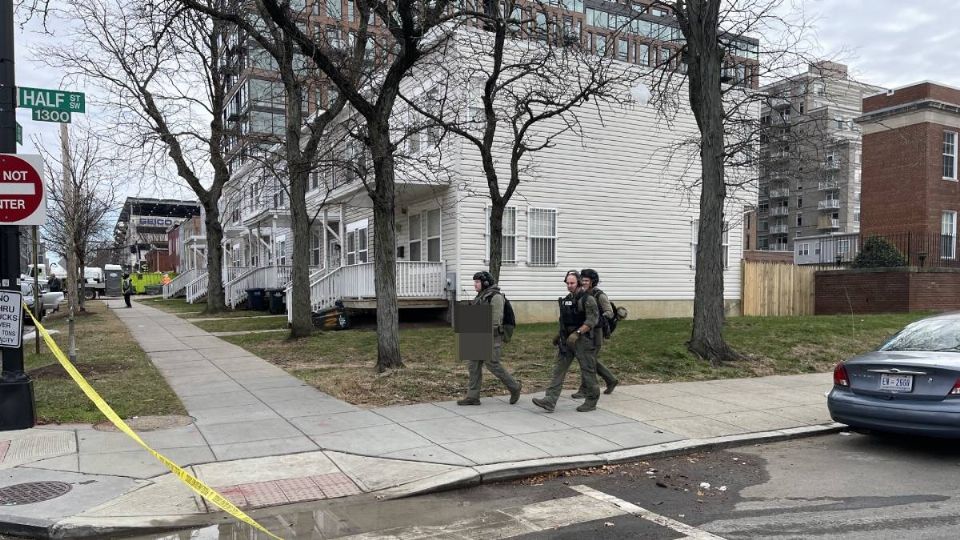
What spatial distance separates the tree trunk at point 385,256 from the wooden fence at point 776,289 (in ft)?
52.4

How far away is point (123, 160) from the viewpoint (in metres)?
21.4

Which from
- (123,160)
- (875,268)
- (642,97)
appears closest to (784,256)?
(875,268)

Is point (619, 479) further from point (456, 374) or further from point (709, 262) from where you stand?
point (709, 262)

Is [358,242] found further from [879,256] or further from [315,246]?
[879,256]

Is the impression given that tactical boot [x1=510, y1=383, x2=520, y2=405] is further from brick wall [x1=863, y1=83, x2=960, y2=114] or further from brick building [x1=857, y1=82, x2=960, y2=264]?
brick wall [x1=863, y1=83, x2=960, y2=114]

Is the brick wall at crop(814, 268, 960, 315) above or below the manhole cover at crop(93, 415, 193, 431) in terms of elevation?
above

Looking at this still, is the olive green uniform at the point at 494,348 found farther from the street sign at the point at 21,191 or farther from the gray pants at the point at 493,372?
the street sign at the point at 21,191

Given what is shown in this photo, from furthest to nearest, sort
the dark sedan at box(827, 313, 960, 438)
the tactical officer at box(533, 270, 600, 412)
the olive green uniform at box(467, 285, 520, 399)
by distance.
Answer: the olive green uniform at box(467, 285, 520, 399), the tactical officer at box(533, 270, 600, 412), the dark sedan at box(827, 313, 960, 438)

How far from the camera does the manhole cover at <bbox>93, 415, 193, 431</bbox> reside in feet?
24.4

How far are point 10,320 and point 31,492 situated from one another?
9.41 ft

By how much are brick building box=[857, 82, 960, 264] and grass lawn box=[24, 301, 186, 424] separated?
97.5ft

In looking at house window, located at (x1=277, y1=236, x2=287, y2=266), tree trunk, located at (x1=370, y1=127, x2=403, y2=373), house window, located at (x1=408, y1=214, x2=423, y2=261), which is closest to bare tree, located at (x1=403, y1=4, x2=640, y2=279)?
tree trunk, located at (x1=370, y1=127, x2=403, y2=373)

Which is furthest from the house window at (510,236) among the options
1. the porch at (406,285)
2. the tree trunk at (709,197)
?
the tree trunk at (709,197)

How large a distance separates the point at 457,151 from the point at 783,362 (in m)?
9.76
